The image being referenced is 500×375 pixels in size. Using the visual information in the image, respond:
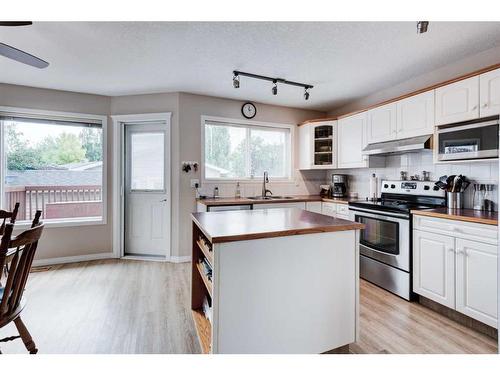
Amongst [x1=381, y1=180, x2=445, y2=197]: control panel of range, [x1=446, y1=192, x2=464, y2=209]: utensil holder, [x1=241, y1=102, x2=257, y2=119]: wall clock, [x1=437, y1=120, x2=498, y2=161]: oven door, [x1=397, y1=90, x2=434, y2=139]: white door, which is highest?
[x1=241, y1=102, x2=257, y2=119]: wall clock

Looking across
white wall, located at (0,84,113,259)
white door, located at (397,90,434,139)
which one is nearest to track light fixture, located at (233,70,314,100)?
white door, located at (397,90,434,139)

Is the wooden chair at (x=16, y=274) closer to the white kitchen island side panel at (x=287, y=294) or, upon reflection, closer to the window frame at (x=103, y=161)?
the white kitchen island side panel at (x=287, y=294)

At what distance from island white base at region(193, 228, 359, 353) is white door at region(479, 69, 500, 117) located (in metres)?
1.68

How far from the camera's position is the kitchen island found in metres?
1.40

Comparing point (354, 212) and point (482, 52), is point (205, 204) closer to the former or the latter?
point (354, 212)

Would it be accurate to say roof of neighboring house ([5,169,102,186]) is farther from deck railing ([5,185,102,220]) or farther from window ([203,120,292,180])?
window ([203,120,292,180])

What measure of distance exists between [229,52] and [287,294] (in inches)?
88.0

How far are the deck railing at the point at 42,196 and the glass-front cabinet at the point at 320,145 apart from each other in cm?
330

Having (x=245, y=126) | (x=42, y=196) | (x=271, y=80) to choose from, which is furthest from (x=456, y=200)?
(x=42, y=196)

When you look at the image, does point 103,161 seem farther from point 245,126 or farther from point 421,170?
point 421,170

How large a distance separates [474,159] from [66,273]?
4.59 metres

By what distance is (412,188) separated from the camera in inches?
122
